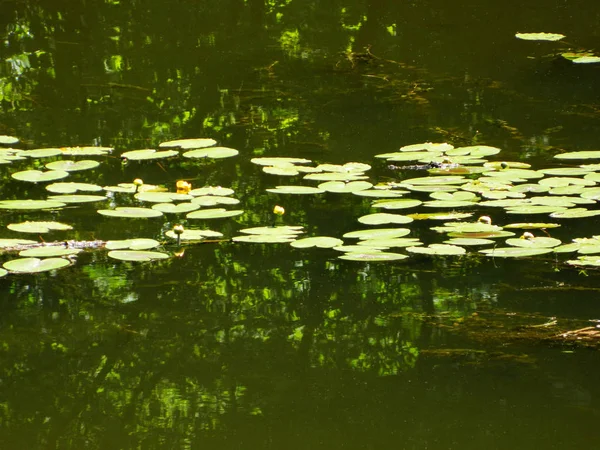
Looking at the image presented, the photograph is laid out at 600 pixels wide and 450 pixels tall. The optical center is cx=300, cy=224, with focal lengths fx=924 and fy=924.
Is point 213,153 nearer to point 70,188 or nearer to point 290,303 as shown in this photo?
point 70,188

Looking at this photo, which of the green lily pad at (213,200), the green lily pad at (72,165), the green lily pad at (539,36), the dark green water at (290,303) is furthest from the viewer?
the green lily pad at (539,36)

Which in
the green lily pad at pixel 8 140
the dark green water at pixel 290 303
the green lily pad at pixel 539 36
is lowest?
the dark green water at pixel 290 303

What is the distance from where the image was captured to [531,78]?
388cm

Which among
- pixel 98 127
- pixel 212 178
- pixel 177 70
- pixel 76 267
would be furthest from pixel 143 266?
pixel 177 70

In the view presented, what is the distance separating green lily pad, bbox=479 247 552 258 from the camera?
2.12 metres

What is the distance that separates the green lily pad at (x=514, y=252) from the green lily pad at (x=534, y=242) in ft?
0.07

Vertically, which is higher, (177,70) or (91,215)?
(177,70)

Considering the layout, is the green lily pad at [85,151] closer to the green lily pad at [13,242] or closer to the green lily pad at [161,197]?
the green lily pad at [161,197]

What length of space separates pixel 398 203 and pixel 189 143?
2.85 ft

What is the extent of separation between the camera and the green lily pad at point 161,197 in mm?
2570

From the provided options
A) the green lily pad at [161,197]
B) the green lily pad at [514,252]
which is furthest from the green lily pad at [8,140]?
the green lily pad at [514,252]

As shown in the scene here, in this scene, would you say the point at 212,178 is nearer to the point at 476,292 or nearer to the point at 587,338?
the point at 476,292

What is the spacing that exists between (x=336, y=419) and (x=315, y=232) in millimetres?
905

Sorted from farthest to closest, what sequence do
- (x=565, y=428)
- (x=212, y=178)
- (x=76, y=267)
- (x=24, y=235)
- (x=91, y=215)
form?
(x=212, y=178), (x=91, y=215), (x=24, y=235), (x=76, y=267), (x=565, y=428)
